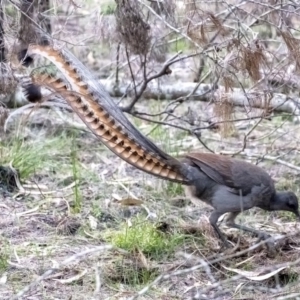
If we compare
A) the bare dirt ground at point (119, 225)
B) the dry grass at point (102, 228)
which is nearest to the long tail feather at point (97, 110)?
the bare dirt ground at point (119, 225)

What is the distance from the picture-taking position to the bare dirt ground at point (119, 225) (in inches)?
177

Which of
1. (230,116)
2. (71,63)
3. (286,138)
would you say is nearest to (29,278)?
(71,63)

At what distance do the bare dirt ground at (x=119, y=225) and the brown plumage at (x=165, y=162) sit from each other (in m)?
0.21

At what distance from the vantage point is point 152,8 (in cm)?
558

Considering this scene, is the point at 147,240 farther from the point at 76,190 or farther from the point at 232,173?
the point at 76,190

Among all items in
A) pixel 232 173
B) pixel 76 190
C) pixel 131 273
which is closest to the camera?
pixel 131 273

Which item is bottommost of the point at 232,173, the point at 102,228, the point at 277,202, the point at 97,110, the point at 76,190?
the point at 102,228

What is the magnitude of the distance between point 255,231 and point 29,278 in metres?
1.37

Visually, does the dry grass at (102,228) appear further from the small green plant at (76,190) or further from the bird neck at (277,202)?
the bird neck at (277,202)

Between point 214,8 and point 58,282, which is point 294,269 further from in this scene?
point 214,8

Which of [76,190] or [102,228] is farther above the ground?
[76,190]

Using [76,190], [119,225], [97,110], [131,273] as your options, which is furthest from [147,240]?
[76,190]

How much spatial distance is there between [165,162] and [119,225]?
657 millimetres

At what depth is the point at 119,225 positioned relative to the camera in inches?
214
